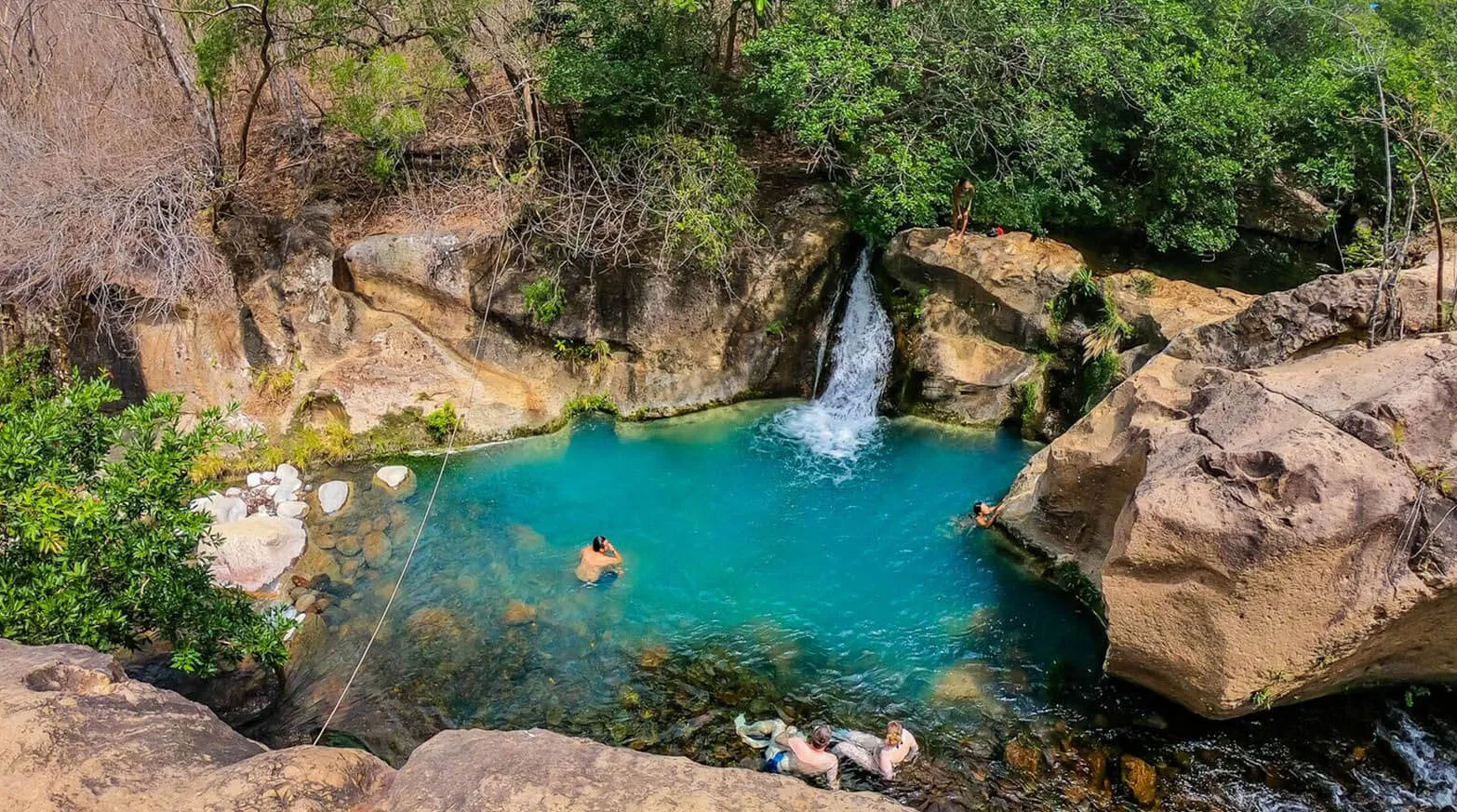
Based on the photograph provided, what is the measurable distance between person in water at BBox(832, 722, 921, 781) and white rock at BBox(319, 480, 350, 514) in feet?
25.3

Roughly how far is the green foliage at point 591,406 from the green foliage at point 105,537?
6713 mm

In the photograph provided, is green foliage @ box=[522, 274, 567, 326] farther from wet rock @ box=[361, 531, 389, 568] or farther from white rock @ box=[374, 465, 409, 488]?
wet rock @ box=[361, 531, 389, 568]

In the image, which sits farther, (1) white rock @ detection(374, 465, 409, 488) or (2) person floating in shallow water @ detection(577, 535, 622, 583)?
(1) white rock @ detection(374, 465, 409, 488)

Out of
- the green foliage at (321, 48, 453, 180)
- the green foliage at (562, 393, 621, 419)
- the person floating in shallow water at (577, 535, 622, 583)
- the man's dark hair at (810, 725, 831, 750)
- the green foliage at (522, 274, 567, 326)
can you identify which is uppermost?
the green foliage at (321, 48, 453, 180)

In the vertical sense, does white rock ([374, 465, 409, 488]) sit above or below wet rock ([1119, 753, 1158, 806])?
above

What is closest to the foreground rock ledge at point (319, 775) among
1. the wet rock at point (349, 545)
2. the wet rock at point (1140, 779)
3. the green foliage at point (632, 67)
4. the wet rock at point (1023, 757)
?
the wet rock at point (1023, 757)

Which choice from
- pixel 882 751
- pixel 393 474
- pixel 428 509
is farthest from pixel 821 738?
pixel 393 474

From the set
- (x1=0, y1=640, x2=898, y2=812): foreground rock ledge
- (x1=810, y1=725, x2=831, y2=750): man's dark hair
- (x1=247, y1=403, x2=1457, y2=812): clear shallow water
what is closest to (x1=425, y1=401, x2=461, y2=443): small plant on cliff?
(x1=247, y1=403, x2=1457, y2=812): clear shallow water

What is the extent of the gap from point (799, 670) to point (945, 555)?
2780 mm

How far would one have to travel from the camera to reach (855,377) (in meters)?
14.4

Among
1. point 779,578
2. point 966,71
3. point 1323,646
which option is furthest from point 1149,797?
point 966,71

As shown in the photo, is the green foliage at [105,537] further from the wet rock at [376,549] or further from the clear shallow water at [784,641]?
the wet rock at [376,549]

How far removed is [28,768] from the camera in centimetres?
450

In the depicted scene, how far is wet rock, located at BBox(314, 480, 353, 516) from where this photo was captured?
11879 mm
